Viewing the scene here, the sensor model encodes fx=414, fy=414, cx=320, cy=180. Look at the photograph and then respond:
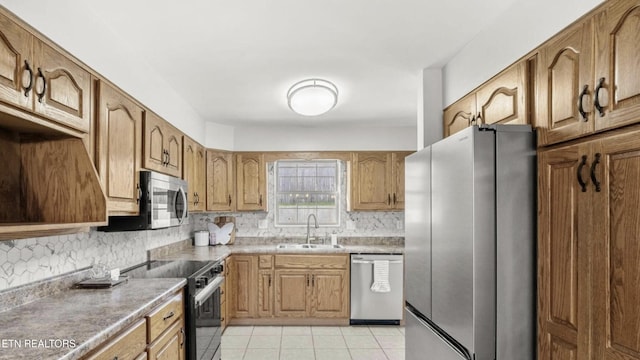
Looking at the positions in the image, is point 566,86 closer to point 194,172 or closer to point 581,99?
point 581,99

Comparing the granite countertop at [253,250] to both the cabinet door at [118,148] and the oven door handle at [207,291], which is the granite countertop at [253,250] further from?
the cabinet door at [118,148]

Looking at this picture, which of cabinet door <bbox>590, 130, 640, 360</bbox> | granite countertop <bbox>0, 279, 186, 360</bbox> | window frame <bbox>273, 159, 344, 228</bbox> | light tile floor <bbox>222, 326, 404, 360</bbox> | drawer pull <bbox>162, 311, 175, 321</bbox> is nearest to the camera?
cabinet door <bbox>590, 130, 640, 360</bbox>

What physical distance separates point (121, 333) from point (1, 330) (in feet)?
1.41

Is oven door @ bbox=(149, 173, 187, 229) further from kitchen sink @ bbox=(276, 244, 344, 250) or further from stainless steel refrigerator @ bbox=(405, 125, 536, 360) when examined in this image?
stainless steel refrigerator @ bbox=(405, 125, 536, 360)

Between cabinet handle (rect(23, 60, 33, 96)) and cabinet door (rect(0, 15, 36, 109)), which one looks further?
cabinet handle (rect(23, 60, 33, 96))

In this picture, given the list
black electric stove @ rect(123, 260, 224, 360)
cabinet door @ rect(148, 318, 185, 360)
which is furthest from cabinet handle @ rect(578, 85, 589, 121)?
black electric stove @ rect(123, 260, 224, 360)

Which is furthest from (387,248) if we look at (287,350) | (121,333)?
(121,333)

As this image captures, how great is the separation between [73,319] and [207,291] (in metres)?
1.40

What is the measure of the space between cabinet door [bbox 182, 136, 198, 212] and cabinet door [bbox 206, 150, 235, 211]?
445 mm

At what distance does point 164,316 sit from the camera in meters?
2.34

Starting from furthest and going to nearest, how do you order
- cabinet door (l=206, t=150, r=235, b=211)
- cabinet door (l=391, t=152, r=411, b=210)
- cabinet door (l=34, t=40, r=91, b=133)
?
cabinet door (l=391, t=152, r=411, b=210) → cabinet door (l=206, t=150, r=235, b=211) → cabinet door (l=34, t=40, r=91, b=133)

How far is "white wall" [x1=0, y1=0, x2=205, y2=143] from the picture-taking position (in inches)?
67.7

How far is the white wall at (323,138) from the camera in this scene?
5.21 meters

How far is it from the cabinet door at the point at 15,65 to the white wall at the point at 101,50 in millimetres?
79
